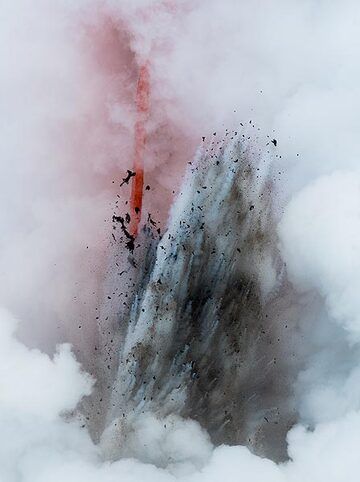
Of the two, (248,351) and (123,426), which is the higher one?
(248,351)

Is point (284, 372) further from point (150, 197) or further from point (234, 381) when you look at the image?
point (150, 197)

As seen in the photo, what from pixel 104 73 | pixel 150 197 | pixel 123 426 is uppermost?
pixel 104 73

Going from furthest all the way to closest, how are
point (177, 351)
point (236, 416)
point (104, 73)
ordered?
1. point (236, 416)
2. point (177, 351)
3. point (104, 73)

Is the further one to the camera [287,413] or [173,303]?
[287,413]

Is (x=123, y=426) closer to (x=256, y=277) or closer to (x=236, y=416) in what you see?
(x=236, y=416)

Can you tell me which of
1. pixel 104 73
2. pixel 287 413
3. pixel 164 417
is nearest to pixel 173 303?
pixel 164 417

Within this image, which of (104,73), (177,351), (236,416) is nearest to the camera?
(104,73)

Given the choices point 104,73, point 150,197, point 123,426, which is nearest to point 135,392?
point 123,426

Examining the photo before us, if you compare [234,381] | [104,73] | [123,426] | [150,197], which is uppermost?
[104,73]

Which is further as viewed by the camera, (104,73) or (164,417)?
(164,417)
